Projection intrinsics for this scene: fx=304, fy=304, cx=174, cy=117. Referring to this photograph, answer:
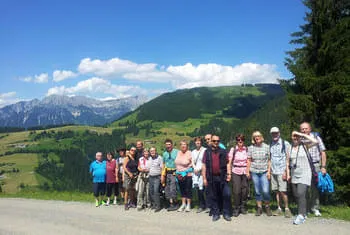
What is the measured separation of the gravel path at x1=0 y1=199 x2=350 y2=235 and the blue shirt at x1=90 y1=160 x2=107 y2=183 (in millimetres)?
1395

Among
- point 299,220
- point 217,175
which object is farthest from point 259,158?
point 299,220

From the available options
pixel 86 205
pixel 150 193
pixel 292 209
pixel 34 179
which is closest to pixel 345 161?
pixel 292 209

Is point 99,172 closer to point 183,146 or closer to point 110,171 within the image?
point 110,171

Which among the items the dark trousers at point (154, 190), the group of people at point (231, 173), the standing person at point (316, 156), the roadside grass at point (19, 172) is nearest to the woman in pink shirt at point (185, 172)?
the group of people at point (231, 173)

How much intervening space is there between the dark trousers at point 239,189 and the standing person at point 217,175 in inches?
11.6

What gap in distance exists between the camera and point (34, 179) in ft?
507

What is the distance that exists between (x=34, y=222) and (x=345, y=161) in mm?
13571

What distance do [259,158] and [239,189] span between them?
116 centimetres

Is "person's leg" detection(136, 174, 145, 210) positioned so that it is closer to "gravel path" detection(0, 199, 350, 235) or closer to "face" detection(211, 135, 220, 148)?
"gravel path" detection(0, 199, 350, 235)

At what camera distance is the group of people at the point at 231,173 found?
8.90 m

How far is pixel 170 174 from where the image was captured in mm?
11211

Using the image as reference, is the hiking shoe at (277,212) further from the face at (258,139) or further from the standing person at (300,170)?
the face at (258,139)

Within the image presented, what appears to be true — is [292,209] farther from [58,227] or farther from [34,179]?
[34,179]

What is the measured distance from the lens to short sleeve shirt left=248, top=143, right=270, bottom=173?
9383mm
